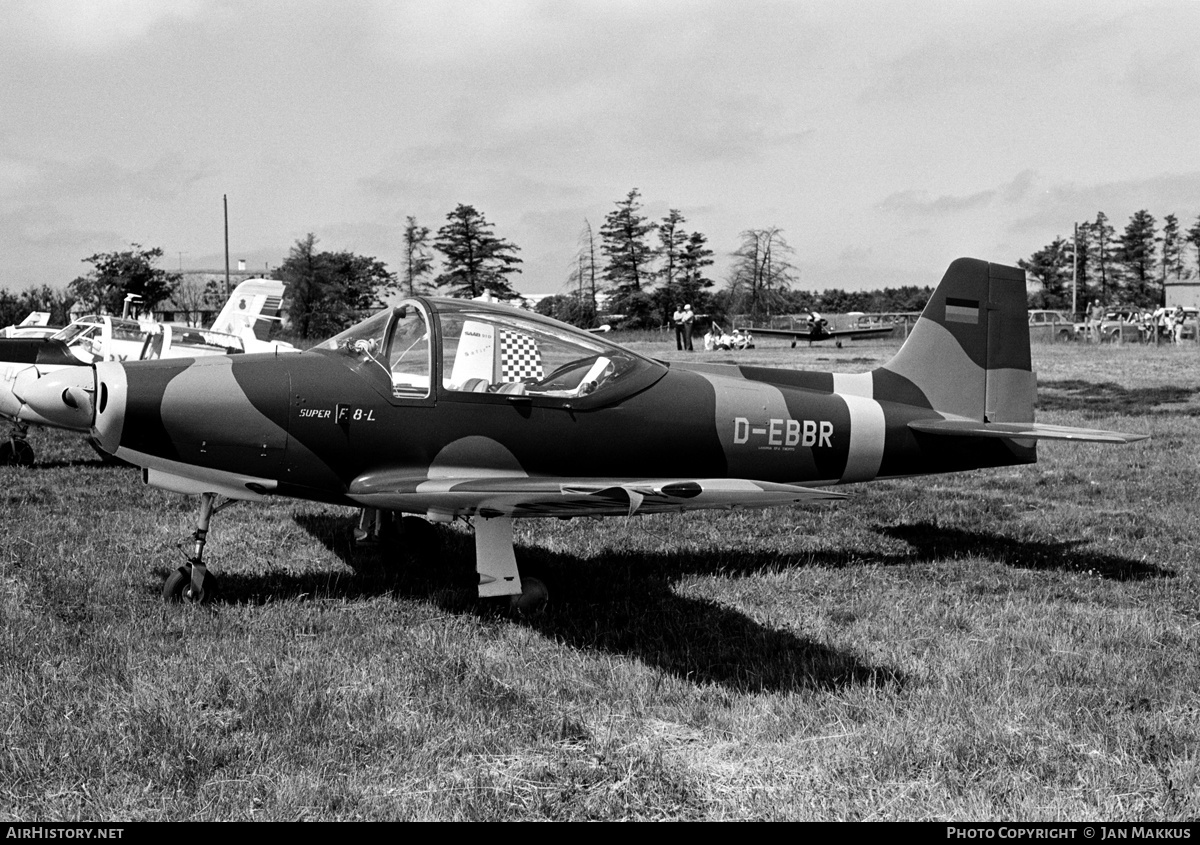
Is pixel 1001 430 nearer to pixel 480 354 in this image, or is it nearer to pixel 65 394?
pixel 480 354

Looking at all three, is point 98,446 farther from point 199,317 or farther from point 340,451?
point 199,317

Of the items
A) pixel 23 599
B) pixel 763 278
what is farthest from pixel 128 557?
pixel 763 278

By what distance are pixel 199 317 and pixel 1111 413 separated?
261ft

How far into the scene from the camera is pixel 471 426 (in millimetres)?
6324

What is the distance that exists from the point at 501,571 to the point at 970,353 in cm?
442

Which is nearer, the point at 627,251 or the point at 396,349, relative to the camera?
the point at 396,349

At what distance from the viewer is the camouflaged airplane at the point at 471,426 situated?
5.90 metres

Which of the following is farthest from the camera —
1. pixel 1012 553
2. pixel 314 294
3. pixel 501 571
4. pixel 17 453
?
pixel 314 294

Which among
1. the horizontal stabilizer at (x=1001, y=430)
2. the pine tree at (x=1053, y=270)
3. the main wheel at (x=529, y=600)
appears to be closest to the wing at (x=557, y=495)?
the main wheel at (x=529, y=600)

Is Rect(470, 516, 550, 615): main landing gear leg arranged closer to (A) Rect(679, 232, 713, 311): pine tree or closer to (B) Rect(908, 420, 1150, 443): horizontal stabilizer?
(B) Rect(908, 420, 1150, 443): horizontal stabilizer

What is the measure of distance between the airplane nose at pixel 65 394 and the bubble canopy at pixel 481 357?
56.7 inches

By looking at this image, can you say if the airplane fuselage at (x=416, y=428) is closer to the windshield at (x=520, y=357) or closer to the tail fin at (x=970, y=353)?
the windshield at (x=520, y=357)

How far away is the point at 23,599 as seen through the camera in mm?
6145

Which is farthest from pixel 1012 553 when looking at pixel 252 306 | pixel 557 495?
pixel 252 306
